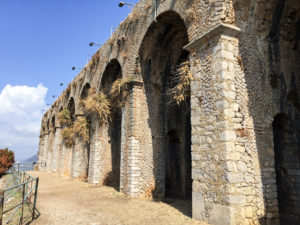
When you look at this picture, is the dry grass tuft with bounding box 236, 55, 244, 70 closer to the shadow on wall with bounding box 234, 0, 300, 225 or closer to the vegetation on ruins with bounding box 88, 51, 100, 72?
the shadow on wall with bounding box 234, 0, 300, 225

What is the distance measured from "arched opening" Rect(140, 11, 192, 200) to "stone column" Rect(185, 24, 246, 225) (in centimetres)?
332

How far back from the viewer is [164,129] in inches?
396

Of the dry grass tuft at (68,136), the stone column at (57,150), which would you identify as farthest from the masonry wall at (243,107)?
the stone column at (57,150)

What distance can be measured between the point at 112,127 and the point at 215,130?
8.57 metres

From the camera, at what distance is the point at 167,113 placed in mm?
10195

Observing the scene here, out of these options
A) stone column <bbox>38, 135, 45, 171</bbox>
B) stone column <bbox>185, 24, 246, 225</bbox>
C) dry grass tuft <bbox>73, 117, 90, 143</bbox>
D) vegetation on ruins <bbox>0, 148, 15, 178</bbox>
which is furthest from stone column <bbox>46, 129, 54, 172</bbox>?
stone column <bbox>185, 24, 246, 225</bbox>

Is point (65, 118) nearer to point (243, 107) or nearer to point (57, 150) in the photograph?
point (57, 150)

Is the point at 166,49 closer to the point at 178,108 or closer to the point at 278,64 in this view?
the point at 178,108

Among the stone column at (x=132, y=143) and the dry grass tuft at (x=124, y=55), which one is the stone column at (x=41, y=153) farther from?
the dry grass tuft at (x=124, y=55)

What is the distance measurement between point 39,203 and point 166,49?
7734 mm

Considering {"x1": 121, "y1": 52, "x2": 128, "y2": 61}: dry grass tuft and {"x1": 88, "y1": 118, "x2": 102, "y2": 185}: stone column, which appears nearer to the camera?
{"x1": 121, "y1": 52, "x2": 128, "y2": 61}: dry grass tuft

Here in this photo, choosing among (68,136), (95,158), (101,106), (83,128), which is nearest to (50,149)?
(68,136)

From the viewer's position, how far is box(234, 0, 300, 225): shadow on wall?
19.1 ft

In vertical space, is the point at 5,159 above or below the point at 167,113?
below
